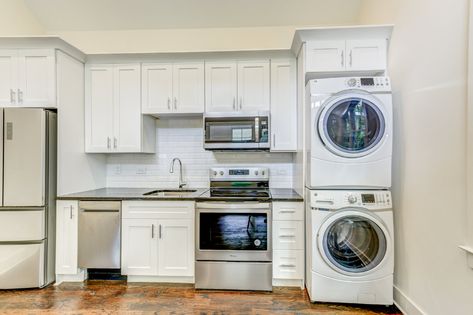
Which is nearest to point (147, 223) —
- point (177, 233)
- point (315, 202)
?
point (177, 233)

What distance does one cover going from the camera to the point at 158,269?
2.83 meters

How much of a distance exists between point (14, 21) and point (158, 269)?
325cm

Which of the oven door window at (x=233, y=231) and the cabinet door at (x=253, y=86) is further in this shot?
the cabinet door at (x=253, y=86)

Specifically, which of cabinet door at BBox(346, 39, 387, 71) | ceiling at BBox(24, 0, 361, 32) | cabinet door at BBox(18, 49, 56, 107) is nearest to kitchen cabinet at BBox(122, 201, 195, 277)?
cabinet door at BBox(18, 49, 56, 107)

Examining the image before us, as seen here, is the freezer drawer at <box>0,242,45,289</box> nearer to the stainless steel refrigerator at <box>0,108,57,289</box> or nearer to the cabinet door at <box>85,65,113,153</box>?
the stainless steel refrigerator at <box>0,108,57,289</box>

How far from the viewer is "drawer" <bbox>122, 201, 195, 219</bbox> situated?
282cm

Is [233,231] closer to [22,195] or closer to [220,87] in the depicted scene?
[220,87]

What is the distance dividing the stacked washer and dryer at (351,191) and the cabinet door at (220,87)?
1049mm

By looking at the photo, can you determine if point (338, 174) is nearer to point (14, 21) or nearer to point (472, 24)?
point (472, 24)

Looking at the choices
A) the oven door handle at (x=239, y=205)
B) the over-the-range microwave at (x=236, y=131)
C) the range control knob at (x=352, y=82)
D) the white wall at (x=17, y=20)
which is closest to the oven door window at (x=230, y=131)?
the over-the-range microwave at (x=236, y=131)

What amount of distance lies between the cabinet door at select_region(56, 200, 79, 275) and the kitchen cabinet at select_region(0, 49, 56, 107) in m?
1.07

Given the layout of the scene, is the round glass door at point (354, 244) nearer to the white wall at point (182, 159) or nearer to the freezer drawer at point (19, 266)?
the white wall at point (182, 159)

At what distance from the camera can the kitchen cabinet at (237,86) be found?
3195mm

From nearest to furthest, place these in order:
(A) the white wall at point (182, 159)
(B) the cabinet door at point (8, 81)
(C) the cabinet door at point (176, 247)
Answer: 1. (C) the cabinet door at point (176, 247)
2. (B) the cabinet door at point (8, 81)
3. (A) the white wall at point (182, 159)
